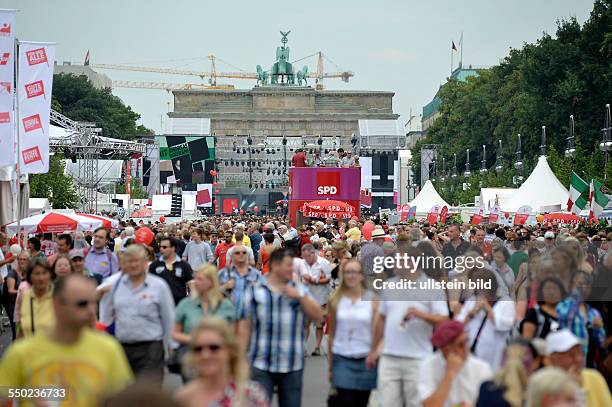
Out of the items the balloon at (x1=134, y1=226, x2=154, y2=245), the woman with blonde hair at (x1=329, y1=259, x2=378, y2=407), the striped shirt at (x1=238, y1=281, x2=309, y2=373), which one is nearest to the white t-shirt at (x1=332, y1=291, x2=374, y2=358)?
the woman with blonde hair at (x1=329, y1=259, x2=378, y2=407)

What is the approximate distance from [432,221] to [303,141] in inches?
2997

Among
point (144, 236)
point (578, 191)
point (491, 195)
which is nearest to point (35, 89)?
point (144, 236)

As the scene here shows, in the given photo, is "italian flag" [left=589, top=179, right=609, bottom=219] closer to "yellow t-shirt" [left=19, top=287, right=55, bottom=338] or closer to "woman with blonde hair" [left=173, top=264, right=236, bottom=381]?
"yellow t-shirt" [left=19, top=287, right=55, bottom=338]

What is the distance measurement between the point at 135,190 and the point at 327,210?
5085 centimetres

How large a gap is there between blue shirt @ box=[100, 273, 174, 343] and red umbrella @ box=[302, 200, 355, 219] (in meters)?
27.4

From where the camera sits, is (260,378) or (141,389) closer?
(141,389)

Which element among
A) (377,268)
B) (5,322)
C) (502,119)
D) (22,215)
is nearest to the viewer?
(377,268)

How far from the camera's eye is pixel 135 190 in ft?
284

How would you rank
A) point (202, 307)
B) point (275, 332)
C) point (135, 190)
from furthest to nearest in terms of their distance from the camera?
point (135, 190) → point (202, 307) → point (275, 332)

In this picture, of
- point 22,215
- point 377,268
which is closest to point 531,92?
point 22,215

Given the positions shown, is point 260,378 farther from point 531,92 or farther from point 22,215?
point 531,92

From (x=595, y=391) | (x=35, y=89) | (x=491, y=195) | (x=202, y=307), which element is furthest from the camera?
(x=491, y=195)

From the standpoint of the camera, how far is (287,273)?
342 inches

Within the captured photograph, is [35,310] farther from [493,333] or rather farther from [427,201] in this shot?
[427,201]
